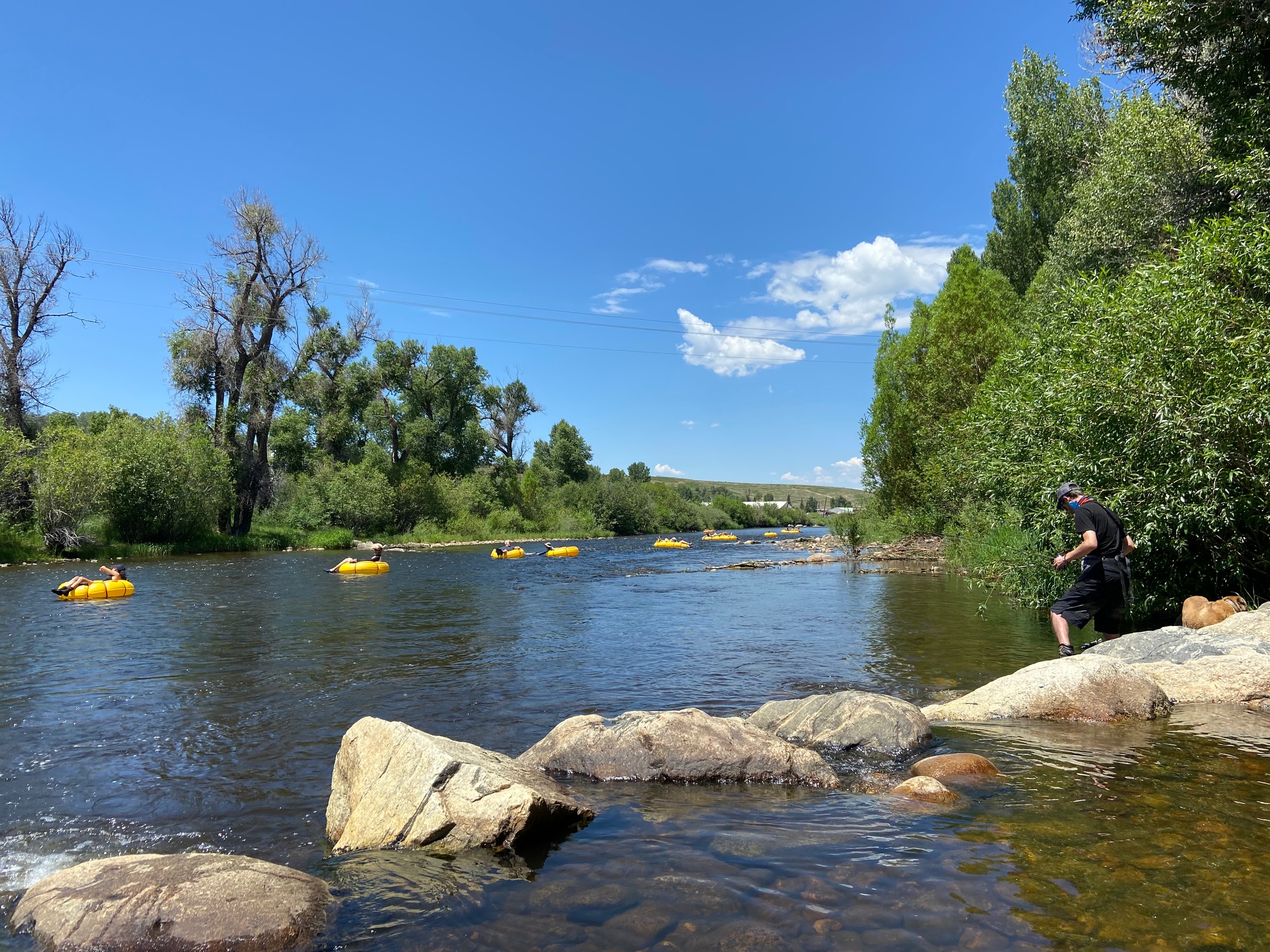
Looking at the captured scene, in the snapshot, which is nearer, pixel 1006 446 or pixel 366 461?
pixel 1006 446

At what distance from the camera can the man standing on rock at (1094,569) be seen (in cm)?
977

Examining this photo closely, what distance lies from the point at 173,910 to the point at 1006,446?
14282 millimetres

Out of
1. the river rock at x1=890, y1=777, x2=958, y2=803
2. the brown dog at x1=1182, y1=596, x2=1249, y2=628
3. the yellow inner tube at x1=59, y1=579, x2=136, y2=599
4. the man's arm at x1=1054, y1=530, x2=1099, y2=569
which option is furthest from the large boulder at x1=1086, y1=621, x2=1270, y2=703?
the yellow inner tube at x1=59, y1=579, x2=136, y2=599

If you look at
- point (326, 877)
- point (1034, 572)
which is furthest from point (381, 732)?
point (1034, 572)

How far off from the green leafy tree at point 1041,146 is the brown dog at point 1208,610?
993 inches

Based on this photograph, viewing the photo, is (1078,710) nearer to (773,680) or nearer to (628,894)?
(773,680)

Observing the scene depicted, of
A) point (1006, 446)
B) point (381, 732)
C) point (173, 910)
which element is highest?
point (1006, 446)

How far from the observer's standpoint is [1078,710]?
7.95 metres

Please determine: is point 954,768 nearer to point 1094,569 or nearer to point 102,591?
point 1094,569

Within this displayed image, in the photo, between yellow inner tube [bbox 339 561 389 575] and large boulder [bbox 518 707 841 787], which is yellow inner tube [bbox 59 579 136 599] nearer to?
yellow inner tube [bbox 339 561 389 575]

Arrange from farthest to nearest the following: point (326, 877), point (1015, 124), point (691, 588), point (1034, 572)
Answer: point (1015, 124) < point (691, 588) < point (1034, 572) < point (326, 877)

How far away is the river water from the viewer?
13.8 ft

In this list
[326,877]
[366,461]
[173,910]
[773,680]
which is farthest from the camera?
[366,461]

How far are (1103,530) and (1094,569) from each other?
538 millimetres
